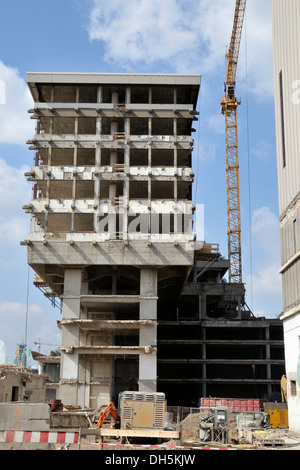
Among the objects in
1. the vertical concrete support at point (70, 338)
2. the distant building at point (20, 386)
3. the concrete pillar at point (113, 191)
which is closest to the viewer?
the distant building at point (20, 386)

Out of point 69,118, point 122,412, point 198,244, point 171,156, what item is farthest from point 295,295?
point 69,118

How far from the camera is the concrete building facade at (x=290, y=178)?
41500 millimetres

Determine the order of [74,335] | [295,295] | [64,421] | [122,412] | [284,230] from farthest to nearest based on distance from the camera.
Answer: [74,335] < [284,230] < [295,295] < [64,421] < [122,412]

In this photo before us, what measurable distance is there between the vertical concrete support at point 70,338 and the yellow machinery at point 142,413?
87.9 ft

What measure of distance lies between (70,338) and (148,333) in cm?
814

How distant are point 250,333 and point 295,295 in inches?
1662

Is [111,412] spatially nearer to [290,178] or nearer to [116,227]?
[290,178]

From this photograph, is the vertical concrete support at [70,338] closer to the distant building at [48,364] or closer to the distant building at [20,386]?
the distant building at [20,386]

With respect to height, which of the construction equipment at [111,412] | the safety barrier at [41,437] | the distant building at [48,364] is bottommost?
the construction equipment at [111,412]

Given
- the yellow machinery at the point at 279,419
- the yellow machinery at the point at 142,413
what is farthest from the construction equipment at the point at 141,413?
the yellow machinery at the point at 279,419

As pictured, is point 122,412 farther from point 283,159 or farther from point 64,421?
point 283,159

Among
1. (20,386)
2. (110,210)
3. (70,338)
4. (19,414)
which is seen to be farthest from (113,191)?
(19,414)

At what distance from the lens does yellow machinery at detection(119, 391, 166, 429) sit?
2855 cm

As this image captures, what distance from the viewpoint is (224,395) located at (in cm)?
7869
